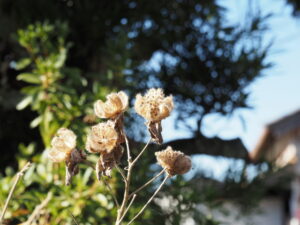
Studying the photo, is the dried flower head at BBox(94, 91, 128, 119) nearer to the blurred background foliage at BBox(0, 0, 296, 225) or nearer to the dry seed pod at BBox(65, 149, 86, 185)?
the dry seed pod at BBox(65, 149, 86, 185)

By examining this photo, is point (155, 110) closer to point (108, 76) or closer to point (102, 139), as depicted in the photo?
point (102, 139)

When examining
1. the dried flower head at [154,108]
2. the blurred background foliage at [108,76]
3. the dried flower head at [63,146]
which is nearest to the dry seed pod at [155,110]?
the dried flower head at [154,108]

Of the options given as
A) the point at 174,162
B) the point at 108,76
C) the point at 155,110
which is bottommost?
the point at 108,76

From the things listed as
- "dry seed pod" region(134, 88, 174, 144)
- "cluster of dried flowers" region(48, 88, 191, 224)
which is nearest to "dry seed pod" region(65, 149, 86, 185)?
"cluster of dried flowers" region(48, 88, 191, 224)

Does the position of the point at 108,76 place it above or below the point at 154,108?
below

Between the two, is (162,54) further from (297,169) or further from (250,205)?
(297,169)

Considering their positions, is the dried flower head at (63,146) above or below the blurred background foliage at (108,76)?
above

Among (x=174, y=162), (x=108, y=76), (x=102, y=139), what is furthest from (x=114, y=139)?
(x=108, y=76)

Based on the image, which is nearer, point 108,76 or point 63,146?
point 63,146

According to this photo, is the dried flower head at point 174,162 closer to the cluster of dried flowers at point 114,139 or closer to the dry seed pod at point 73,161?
the cluster of dried flowers at point 114,139
